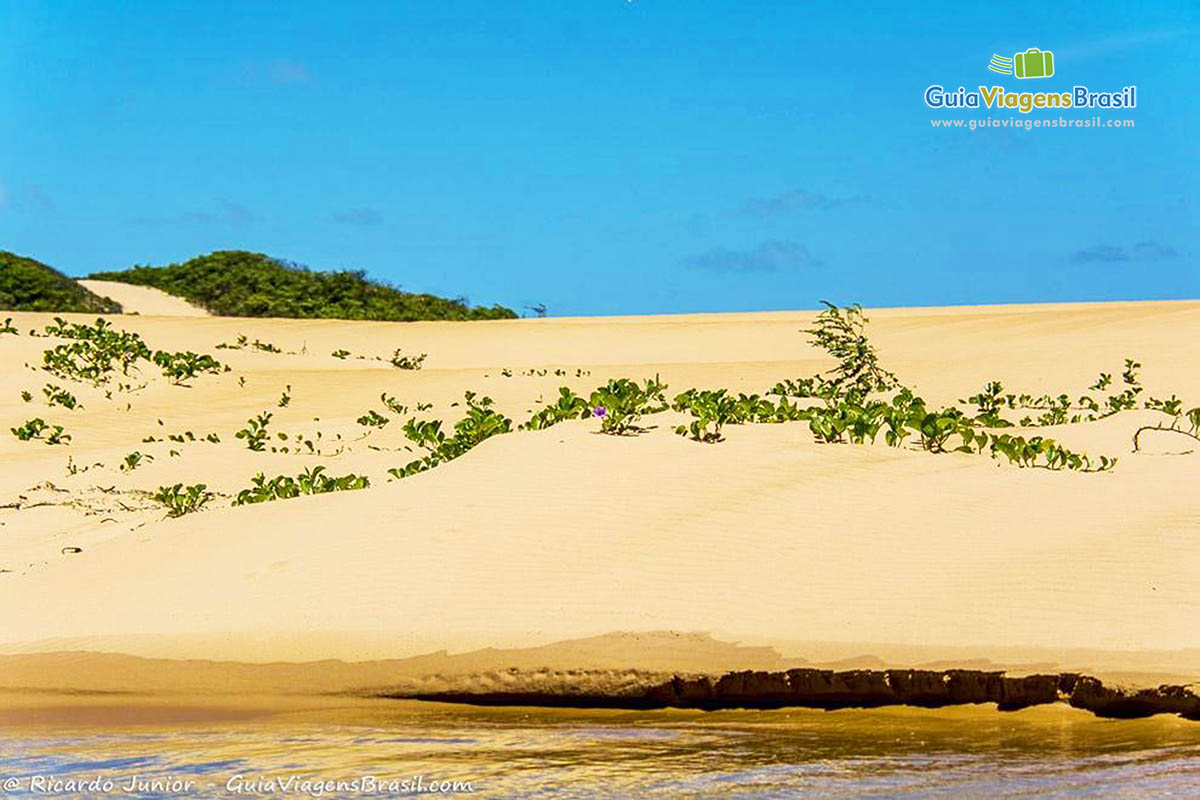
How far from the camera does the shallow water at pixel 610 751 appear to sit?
4957mm

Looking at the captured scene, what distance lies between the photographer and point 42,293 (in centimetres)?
3784

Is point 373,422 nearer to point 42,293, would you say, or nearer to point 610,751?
point 610,751

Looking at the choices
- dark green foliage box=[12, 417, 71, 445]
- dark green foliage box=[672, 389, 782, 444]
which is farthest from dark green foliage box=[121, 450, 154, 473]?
dark green foliage box=[672, 389, 782, 444]

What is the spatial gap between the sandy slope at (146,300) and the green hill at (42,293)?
793 mm

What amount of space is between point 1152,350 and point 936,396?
4391 millimetres

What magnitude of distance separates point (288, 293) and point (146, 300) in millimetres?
3945

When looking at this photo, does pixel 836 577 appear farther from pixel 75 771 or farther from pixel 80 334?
pixel 80 334

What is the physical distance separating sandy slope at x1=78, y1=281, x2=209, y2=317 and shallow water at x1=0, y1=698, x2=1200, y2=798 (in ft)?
118

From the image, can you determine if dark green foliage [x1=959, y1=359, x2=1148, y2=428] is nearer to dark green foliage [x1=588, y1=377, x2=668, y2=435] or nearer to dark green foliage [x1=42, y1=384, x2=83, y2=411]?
dark green foliage [x1=588, y1=377, x2=668, y2=435]

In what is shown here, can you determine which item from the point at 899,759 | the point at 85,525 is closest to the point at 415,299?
the point at 85,525

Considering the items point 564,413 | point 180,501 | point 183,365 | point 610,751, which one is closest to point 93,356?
point 183,365

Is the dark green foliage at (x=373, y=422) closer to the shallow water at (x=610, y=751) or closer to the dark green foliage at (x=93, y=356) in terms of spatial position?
the dark green foliage at (x=93, y=356)

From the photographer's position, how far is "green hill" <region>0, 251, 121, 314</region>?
36.6 m

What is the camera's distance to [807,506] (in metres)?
7.89
